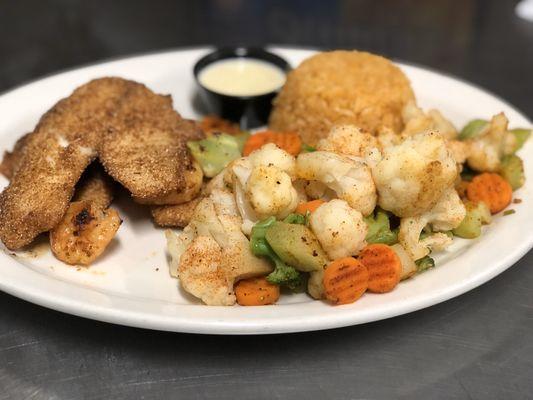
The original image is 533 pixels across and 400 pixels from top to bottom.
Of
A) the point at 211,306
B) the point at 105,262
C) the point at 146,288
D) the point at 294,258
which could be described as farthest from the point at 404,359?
the point at 105,262

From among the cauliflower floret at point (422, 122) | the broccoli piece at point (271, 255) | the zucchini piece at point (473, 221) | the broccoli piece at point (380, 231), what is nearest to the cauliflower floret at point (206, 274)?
the broccoli piece at point (271, 255)

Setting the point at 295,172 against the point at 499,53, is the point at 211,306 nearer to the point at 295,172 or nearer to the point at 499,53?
the point at 295,172

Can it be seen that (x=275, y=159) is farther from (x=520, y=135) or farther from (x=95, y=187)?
(x=520, y=135)

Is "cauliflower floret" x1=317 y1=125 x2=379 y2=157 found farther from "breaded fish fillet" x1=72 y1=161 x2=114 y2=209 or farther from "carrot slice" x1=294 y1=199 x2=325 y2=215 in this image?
"breaded fish fillet" x1=72 y1=161 x2=114 y2=209

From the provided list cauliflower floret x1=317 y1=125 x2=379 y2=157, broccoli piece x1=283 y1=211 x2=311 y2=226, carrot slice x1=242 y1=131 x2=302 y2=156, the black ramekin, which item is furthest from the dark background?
the black ramekin

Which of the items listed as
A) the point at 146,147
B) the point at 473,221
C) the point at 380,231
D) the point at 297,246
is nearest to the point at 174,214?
the point at 146,147

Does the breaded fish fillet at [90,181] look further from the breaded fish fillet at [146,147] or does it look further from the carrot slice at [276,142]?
the carrot slice at [276,142]
